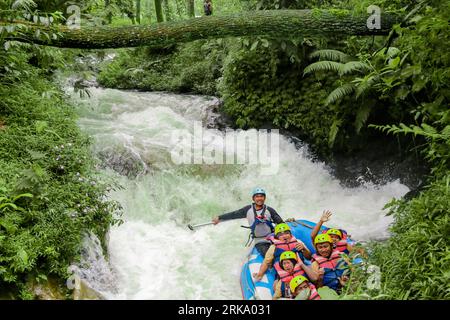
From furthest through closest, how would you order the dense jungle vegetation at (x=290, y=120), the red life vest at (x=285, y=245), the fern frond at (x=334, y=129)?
1. the fern frond at (x=334, y=129)
2. the red life vest at (x=285, y=245)
3. the dense jungle vegetation at (x=290, y=120)

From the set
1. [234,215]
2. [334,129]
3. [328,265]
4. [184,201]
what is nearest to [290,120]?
[334,129]

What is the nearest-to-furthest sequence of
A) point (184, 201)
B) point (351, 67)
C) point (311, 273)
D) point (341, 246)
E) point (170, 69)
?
1. point (311, 273)
2. point (341, 246)
3. point (184, 201)
4. point (351, 67)
5. point (170, 69)

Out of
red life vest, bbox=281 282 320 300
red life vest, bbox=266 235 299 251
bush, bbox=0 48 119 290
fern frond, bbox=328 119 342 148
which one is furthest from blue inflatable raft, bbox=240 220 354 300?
fern frond, bbox=328 119 342 148

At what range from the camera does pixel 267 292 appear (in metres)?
4.76

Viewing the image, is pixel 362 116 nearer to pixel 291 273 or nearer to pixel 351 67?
pixel 351 67

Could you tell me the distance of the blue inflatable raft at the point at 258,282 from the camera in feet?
15.6

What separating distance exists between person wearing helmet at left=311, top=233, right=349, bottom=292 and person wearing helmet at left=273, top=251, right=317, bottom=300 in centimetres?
10

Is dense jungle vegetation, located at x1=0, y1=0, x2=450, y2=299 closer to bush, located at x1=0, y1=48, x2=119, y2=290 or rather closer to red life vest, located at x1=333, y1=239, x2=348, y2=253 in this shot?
bush, located at x1=0, y1=48, x2=119, y2=290

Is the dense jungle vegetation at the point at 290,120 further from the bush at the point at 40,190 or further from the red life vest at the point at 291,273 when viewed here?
the red life vest at the point at 291,273

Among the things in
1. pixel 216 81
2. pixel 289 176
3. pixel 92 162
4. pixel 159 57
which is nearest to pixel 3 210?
pixel 92 162

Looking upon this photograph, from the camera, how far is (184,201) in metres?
7.00

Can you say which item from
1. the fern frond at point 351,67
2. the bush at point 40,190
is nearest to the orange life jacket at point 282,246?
the bush at point 40,190

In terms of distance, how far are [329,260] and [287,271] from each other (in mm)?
506

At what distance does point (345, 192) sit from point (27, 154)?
210 inches
